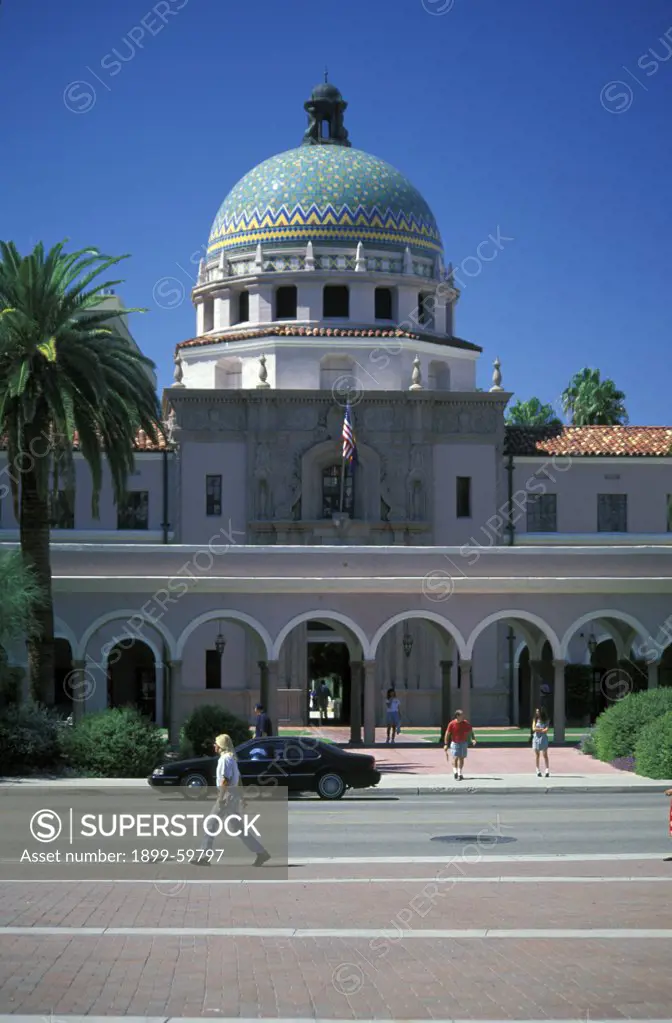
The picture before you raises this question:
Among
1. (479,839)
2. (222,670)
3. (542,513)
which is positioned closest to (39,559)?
(479,839)

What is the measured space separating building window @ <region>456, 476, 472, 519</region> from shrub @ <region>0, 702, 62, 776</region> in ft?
79.5

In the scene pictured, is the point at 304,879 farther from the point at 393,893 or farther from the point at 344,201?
the point at 344,201

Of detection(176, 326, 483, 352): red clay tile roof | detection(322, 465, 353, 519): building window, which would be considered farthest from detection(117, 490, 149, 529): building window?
detection(322, 465, 353, 519): building window

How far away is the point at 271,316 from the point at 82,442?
22.2 m

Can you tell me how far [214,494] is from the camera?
5369cm

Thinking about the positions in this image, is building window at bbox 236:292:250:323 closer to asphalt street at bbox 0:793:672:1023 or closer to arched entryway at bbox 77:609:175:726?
arched entryway at bbox 77:609:175:726

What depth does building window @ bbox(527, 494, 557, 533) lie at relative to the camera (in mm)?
56938

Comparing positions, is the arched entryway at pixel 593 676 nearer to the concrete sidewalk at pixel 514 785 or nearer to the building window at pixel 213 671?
the building window at pixel 213 671

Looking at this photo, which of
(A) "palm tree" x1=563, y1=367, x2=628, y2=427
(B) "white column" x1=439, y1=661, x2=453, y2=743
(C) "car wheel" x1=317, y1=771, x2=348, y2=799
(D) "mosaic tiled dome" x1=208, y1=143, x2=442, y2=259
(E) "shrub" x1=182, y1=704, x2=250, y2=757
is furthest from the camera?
(A) "palm tree" x1=563, y1=367, x2=628, y2=427

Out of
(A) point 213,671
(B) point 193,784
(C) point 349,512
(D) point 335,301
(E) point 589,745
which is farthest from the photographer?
(D) point 335,301

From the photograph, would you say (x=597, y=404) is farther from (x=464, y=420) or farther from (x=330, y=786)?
(x=330, y=786)

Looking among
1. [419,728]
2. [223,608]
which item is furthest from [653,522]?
[223,608]

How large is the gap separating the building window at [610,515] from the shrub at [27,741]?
29672mm

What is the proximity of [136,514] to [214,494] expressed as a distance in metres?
3.59
